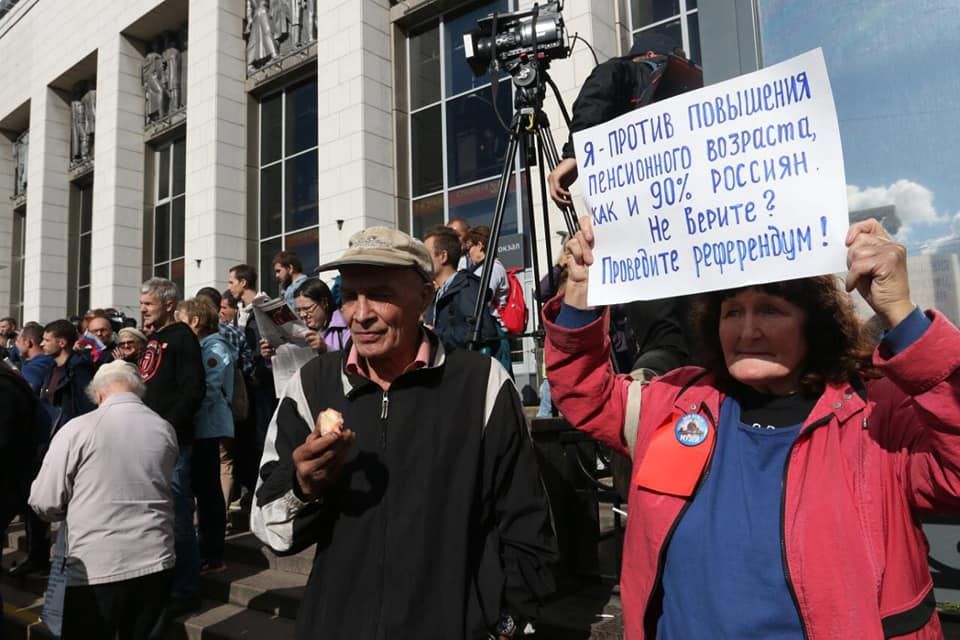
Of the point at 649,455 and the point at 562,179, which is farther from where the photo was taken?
the point at 562,179

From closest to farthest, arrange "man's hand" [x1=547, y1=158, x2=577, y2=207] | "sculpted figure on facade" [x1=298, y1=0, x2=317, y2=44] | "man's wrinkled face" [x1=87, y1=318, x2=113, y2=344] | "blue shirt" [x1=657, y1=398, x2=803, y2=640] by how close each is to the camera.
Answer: "blue shirt" [x1=657, y1=398, x2=803, y2=640]
"man's hand" [x1=547, y1=158, x2=577, y2=207]
"man's wrinkled face" [x1=87, y1=318, x2=113, y2=344]
"sculpted figure on facade" [x1=298, y1=0, x2=317, y2=44]

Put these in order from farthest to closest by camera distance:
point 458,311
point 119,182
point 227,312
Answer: point 119,182, point 227,312, point 458,311

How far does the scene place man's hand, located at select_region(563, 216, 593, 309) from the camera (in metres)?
1.65

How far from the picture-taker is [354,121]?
10969mm

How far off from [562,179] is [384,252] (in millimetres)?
771

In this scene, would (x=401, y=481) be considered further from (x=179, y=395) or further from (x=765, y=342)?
(x=179, y=395)

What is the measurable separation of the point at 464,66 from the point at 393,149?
5.80 ft

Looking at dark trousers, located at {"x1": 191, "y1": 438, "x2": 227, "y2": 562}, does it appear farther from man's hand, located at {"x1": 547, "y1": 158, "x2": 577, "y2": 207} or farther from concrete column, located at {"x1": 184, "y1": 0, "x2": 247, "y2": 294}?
concrete column, located at {"x1": 184, "y1": 0, "x2": 247, "y2": 294}

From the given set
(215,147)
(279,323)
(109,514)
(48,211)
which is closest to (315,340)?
(279,323)

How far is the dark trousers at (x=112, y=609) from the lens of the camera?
10.8 feet

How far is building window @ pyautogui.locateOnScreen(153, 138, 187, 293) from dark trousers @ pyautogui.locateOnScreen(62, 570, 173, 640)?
13.4 m

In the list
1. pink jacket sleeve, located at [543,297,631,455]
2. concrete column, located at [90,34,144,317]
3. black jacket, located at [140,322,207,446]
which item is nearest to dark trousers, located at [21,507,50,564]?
black jacket, located at [140,322,207,446]

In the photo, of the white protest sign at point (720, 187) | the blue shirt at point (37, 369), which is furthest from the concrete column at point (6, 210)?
the white protest sign at point (720, 187)

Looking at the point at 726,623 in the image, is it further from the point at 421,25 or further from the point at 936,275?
the point at 421,25
